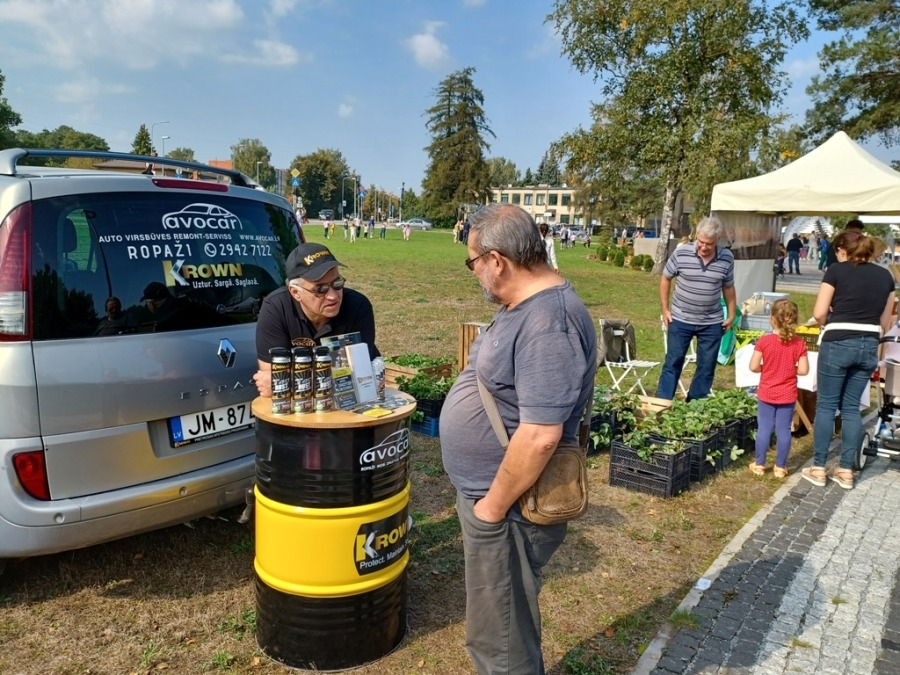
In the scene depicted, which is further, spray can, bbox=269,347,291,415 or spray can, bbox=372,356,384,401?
spray can, bbox=372,356,384,401

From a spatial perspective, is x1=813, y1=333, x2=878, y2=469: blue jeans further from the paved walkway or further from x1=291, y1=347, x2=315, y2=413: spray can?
x1=291, y1=347, x2=315, y2=413: spray can

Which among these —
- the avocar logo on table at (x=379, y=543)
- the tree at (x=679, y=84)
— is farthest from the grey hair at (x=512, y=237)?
the tree at (x=679, y=84)

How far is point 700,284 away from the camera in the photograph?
6.56m

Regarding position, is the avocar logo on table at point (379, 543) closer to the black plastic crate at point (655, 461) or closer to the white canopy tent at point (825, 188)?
the black plastic crate at point (655, 461)

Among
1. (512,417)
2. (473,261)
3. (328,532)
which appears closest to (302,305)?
(328,532)

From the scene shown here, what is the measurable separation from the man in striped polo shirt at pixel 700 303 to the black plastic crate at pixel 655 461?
1589mm

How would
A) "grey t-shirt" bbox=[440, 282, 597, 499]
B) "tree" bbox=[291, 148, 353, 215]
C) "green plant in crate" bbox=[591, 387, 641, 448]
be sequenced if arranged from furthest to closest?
"tree" bbox=[291, 148, 353, 215] < "green plant in crate" bbox=[591, 387, 641, 448] < "grey t-shirt" bbox=[440, 282, 597, 499]

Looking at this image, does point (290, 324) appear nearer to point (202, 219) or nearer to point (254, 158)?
point (202, 219)

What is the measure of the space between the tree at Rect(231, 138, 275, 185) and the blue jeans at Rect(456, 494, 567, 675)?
390 feet

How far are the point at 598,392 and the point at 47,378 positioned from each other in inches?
198

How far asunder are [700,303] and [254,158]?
125 metres

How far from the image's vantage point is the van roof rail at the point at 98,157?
318 cm

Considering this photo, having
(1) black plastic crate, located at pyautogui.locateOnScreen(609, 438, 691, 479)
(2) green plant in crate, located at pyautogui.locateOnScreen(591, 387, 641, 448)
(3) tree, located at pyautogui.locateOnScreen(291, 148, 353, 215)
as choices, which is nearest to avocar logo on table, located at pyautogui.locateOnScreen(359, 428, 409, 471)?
(1) black plastic crate, located at pyautogui.locateOnScreen(609, 438, 691, 479)

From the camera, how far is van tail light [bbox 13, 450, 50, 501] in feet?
9.50
